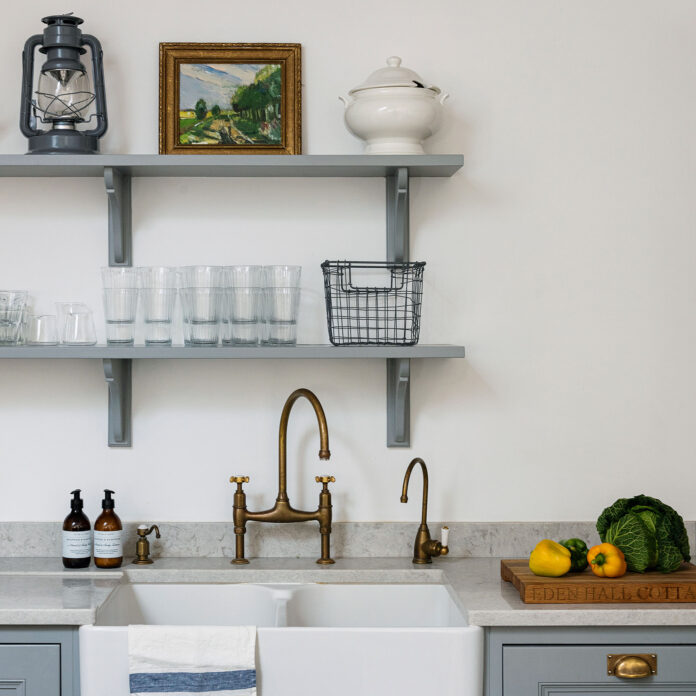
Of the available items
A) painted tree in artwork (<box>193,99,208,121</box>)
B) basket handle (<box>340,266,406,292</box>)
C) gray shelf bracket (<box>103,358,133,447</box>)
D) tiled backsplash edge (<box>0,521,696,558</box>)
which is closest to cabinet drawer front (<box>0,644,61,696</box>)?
tiled backsplash edge (<box>0,521,696,558</box>)

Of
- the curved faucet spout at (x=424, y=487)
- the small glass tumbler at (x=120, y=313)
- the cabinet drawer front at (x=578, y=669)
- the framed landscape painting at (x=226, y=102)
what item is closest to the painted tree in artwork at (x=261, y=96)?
the framed landscape painting at (x=226, y=102)

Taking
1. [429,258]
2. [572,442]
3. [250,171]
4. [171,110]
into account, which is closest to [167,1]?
[171,110]

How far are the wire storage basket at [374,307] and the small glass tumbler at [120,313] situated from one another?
446mm

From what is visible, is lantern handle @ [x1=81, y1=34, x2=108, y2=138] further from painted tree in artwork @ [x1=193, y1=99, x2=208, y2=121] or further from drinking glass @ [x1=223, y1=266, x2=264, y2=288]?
drinking glass @ [x1=223, y1=266, x2=264, y2=288]

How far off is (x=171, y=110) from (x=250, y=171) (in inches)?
10.1

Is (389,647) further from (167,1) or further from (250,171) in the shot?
(167,1)

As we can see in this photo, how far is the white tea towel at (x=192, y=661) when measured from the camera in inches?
68.1

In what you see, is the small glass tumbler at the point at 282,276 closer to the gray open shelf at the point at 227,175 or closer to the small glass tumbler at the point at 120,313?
the gray open shelf at the point at 227,175

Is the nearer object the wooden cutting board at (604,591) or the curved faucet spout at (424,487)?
the wooden cutting board at (604,591)

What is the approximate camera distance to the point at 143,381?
2246mm

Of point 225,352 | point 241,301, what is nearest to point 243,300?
point 241,301

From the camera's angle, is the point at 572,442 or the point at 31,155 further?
the point at 572,442

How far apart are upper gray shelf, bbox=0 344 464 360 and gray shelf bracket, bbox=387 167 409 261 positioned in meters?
0.29

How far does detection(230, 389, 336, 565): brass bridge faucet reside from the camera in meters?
2.13
